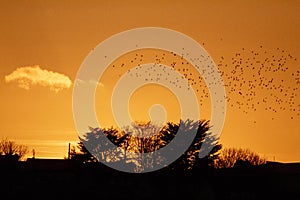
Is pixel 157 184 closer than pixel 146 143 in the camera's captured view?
Yes

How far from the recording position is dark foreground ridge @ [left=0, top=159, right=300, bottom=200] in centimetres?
5912

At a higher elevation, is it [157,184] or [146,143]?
[146,143]

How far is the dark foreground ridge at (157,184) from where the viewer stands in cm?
5912

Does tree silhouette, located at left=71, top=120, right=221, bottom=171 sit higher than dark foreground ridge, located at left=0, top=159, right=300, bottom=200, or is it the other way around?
tree silhouette, located at left=71, top=120, right=221, bottom=171

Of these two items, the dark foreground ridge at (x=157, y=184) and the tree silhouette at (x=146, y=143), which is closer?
the dark foreground ridge at (x=157, y=184)

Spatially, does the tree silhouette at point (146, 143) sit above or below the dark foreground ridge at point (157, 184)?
above

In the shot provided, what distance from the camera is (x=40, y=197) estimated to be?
187ft

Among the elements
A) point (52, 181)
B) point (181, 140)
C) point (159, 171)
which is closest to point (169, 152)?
point (181, 140)

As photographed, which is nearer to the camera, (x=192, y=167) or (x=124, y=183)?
(x=124, y=183)

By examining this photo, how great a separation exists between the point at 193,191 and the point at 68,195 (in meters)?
11.9

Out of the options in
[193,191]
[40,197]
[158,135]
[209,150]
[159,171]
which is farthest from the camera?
[158,135]

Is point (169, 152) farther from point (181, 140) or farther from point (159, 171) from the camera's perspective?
point (159, 171)

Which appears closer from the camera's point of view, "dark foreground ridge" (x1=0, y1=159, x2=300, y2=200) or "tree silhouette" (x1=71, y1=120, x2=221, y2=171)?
"dark foreground ridge" (x1=0, y1=159, x2=300, y2=200)

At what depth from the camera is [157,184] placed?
69.7 metres
